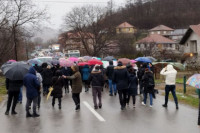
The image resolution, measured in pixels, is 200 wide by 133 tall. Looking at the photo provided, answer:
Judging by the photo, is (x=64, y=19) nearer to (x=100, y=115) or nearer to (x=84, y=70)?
(x=84, y=70)

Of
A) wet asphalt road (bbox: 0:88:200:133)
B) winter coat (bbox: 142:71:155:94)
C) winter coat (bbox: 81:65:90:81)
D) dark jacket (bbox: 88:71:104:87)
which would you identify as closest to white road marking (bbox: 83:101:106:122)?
wet asphalt road (bbox: 0:88:200:133)

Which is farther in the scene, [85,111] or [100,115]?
[85,111]

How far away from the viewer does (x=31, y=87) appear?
955 centimetres

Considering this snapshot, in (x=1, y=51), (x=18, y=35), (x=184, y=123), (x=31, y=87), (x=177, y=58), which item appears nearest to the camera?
(x=184, y=123)

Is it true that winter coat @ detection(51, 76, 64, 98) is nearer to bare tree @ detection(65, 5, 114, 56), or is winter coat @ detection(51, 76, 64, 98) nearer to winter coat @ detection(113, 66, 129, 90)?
winter coat @ detection(113, 66, 129, 90)

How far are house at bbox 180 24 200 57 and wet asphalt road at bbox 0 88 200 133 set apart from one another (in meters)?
33.0

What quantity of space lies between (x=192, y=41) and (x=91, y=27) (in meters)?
18.6

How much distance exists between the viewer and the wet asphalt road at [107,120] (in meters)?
7.93

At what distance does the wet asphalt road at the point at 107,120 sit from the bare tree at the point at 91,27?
128ft

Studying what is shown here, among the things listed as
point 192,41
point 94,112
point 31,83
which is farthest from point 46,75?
point 192,41

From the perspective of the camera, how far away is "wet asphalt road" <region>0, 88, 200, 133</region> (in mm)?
7926

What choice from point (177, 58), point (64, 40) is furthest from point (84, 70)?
point (64, 40)

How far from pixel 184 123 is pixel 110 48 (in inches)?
1698

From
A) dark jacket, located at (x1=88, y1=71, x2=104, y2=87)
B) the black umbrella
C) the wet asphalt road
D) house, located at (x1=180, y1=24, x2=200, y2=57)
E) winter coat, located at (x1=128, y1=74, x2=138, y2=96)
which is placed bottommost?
the wet asphalt road
